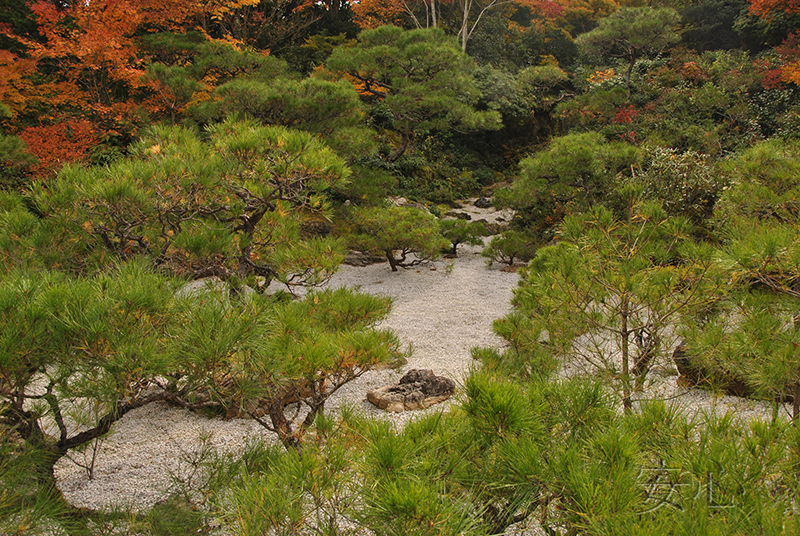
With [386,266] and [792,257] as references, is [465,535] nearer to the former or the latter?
[792,257]

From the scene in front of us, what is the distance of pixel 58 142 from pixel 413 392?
6174mm

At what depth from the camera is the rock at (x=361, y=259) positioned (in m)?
7.35

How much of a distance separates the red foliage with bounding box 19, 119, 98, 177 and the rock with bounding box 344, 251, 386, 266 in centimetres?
394

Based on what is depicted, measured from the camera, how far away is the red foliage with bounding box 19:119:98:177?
18.4 ft

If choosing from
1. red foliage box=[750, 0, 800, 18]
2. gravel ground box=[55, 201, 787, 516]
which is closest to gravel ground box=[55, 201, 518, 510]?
gravel ground box=[55, 201, 787, 516]

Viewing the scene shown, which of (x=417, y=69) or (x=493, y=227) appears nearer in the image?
(x=417, y=69)

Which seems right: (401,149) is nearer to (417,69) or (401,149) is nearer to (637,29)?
(417,69)

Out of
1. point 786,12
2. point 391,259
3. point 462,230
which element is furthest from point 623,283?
point 786,12

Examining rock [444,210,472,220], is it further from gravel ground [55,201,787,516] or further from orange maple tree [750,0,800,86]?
orange maple tree [750,0,800,86]

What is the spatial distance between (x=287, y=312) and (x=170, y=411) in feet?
7.11

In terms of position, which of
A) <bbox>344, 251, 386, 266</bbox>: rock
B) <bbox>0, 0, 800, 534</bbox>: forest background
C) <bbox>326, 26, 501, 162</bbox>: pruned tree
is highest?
<bbox>326, 26, 501, 162</bbox>: pruned tree

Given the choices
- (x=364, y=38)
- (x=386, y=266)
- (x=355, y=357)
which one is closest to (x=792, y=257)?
(x=355, y=357)

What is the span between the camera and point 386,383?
3594mm

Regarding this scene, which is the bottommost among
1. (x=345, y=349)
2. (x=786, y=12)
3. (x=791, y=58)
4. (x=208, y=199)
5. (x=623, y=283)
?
(x=345, y=349)
